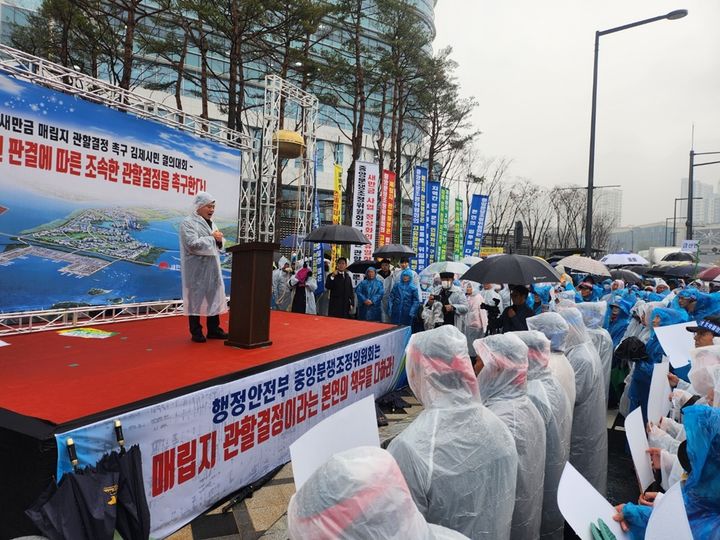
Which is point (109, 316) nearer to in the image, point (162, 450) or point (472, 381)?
point (162, 450)

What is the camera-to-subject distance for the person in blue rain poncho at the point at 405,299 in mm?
7539

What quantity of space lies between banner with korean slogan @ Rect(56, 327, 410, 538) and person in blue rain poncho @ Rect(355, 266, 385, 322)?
11.8 feet

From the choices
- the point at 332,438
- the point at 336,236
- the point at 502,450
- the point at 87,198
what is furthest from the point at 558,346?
the point at 87,198

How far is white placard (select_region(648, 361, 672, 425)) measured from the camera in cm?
285

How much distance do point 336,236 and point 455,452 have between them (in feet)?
21.2

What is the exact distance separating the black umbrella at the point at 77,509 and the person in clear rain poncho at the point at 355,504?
4.82ft

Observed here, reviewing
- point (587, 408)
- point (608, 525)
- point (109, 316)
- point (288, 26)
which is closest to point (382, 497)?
point (608, 525)

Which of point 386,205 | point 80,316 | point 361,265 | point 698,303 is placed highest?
point 386,205

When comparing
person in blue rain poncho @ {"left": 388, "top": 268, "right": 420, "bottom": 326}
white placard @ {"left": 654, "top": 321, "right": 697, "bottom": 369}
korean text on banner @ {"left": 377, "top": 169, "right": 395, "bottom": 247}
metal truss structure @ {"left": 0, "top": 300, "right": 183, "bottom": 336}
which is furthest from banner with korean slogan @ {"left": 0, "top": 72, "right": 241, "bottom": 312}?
korean text on banner @ {"left": 377, "top": 169, "right": 395, "bottom": 247}

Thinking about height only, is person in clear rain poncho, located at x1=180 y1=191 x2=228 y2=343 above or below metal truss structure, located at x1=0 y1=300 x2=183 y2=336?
above

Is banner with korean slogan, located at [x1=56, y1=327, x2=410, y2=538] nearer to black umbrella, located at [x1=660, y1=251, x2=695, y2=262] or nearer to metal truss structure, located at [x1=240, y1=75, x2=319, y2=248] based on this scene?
metal truss structure, located at [x1=240, y1=75, x2=319, y2=248]

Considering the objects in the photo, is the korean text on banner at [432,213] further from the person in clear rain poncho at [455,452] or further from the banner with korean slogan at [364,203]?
the person in clear rain poncho at [455,452]

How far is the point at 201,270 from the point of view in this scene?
438 centimetres

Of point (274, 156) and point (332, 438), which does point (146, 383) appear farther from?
point (274, 156)
